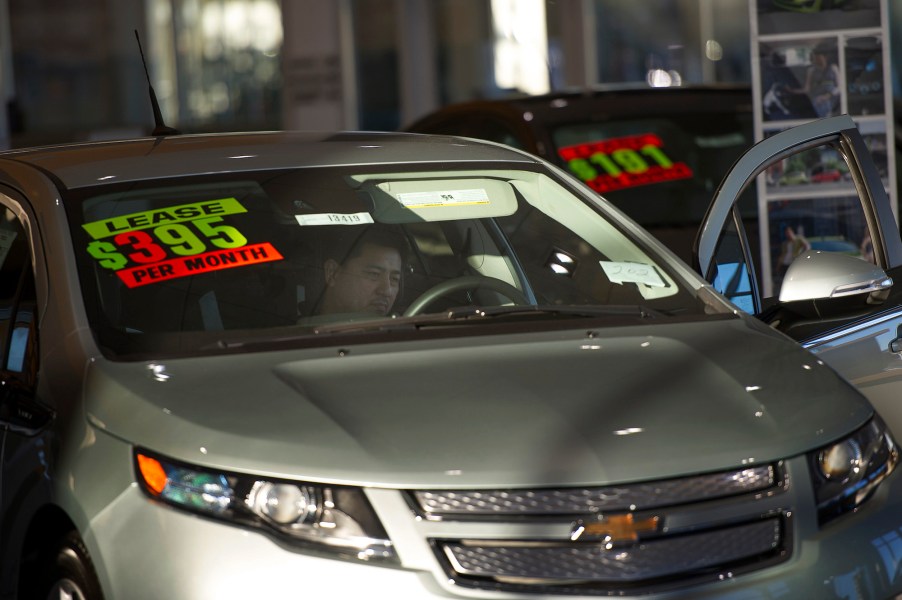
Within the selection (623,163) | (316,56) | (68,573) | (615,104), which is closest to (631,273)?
(68,573)

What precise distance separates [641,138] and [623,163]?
24 centimetres

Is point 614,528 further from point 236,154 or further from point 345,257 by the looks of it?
point 236,154

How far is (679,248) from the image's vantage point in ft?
21.3

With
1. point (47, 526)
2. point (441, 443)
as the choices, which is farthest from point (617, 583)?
point (47, 526)

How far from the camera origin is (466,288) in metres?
3.57

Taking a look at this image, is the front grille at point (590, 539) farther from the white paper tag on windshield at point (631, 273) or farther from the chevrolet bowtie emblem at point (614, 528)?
the white paper tag on windshield at point (631, 273)

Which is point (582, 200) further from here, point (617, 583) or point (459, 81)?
point (459, 81)

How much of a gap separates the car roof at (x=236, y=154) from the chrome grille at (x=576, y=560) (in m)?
1.43

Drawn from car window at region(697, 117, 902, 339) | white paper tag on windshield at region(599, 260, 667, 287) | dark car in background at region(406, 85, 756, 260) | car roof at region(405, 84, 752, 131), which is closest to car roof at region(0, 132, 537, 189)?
white paper tag on windshield at region(599, 260, 667, 287)

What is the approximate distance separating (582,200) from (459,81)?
14404 millimetres

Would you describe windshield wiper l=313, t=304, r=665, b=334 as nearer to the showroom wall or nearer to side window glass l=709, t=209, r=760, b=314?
side window glass l=709, t=209, r=760, b=314

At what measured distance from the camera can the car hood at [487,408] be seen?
252 cm

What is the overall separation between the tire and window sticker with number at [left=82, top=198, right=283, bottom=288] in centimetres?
64

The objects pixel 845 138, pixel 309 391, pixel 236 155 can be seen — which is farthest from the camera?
pixel 845 138
